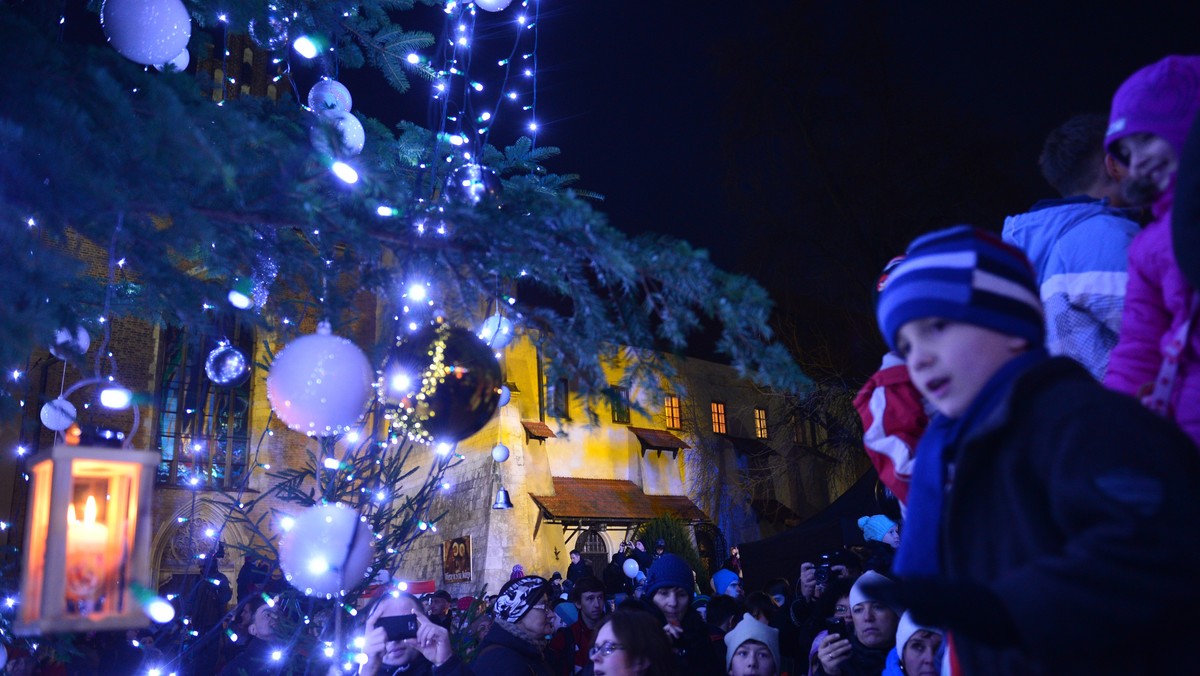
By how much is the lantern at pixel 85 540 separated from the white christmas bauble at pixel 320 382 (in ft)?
2.31

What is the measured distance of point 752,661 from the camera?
178 inches

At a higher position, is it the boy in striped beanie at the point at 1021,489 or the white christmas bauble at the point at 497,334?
the white christmas bauble at the point at 497,334

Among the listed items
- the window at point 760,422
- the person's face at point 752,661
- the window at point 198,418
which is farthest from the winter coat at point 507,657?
the window at point 760,422

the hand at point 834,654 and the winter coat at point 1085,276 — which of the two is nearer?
the winter coat at point 1085,276

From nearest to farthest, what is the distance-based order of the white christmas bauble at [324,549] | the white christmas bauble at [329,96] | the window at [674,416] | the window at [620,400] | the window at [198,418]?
the window at [620,400] < the white christmas bauble at [324,549] < the white christmas bauble at [329,96] < the window at [198,418] < the window at [674,416]

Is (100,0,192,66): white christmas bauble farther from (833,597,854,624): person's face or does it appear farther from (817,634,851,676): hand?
(833,597,854,624): person's face

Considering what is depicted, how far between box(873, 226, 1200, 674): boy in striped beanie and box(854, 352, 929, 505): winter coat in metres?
0.71

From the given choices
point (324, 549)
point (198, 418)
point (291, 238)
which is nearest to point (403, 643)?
point (324, 549)

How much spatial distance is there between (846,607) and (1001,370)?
A: 4302 mm

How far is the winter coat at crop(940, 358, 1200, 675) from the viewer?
1.19 m

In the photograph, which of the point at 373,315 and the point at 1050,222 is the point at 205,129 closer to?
the point at 1050,222

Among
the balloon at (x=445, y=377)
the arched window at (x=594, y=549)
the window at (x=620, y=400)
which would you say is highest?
the balloon at (x=445, y=377)

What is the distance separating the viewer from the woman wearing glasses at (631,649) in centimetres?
360

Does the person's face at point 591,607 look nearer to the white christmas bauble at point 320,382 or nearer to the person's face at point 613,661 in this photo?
the person's face at point 613,661
